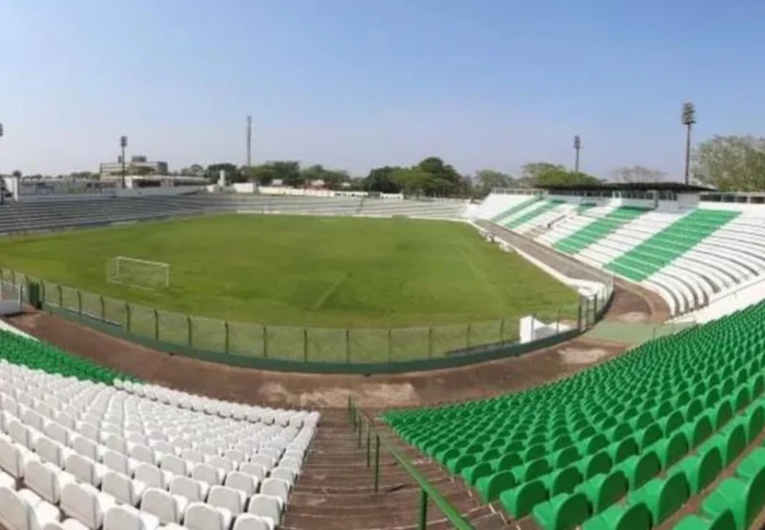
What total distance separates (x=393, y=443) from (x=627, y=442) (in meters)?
5.77

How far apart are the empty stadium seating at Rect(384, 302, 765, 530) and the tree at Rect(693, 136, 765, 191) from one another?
8338 cm

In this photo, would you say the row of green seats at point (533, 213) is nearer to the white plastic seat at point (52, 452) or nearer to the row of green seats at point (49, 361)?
the row of green seats at point (49, 361)

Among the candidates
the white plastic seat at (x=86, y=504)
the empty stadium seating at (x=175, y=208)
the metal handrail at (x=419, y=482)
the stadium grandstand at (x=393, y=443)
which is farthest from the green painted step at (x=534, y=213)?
the white plastic seat at (x=86, y=504)

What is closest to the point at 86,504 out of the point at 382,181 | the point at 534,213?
the point at 534,213

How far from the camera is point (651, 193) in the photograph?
53469 mm

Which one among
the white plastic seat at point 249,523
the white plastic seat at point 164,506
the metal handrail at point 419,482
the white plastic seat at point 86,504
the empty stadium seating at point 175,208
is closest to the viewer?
the metal handrail at point 419,482

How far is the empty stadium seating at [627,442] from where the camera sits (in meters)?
5.21

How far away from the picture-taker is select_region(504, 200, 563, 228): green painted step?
7125cm

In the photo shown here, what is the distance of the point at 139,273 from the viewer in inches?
1486

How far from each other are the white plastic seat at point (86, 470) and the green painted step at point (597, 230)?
47.2 meters

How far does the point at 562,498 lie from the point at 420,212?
3782 inches

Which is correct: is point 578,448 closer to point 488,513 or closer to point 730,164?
point 488,513

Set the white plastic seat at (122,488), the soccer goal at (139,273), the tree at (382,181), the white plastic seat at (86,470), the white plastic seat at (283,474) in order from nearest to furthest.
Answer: the white plastic seat at (122,488) < the white plastic seat at (86,470) < the white plastic seat at (283,474) < the soccer goal at (139,273) < the tree at (382,181)

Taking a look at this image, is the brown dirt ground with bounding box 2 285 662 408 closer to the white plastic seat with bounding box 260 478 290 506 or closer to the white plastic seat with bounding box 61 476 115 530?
Result: the white plastic seat with bounding box 260 478 290 506
